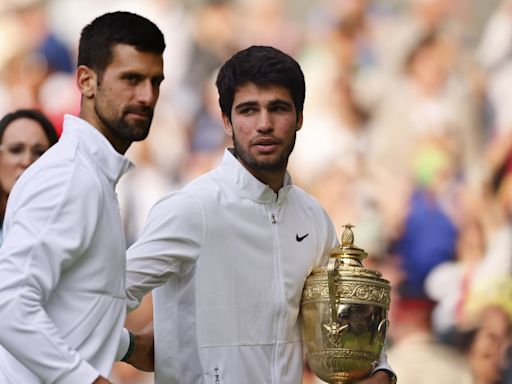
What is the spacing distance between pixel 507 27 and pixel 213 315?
215 inches

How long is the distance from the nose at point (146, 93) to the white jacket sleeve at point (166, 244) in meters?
0.68

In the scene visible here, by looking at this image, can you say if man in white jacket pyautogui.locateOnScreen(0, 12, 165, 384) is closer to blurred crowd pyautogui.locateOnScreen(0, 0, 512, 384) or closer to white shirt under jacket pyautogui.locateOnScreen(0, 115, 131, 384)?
white shirt under jacket pyautogui.locateOnScreen(0, 115, 131, 384)

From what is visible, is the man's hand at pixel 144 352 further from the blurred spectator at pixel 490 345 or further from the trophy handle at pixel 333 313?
the blurred spectator at pixel 490 345

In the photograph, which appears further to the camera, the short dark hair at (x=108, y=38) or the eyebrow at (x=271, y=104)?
the eyebrow at (x=271, y=104)

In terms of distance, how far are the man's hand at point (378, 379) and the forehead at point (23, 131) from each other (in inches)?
62.5

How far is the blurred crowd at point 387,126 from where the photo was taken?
9086mm

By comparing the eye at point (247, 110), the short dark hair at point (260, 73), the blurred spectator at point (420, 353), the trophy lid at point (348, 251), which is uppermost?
the blurred spectator at point (420, 353)

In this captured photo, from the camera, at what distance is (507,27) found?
940 cm

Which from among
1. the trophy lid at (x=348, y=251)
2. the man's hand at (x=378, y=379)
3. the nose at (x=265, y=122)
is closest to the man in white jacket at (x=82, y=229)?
the nose at (x=265, y=122)

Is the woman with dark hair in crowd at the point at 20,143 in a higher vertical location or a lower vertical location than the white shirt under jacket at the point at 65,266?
higher

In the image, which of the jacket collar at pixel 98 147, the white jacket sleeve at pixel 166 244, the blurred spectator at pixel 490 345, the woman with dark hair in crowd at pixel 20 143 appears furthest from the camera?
the blurred spectator at pixel 490 345

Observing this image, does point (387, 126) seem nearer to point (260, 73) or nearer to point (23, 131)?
point (23, 131)

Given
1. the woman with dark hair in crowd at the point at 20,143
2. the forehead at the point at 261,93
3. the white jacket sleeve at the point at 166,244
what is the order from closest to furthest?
the white jacket sleeve at the point at 166,244 < the forehead at the point at 261,93 < the woman with dark hair in crowd at the point at 20,143

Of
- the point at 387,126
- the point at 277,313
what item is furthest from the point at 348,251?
the point at 387,126
